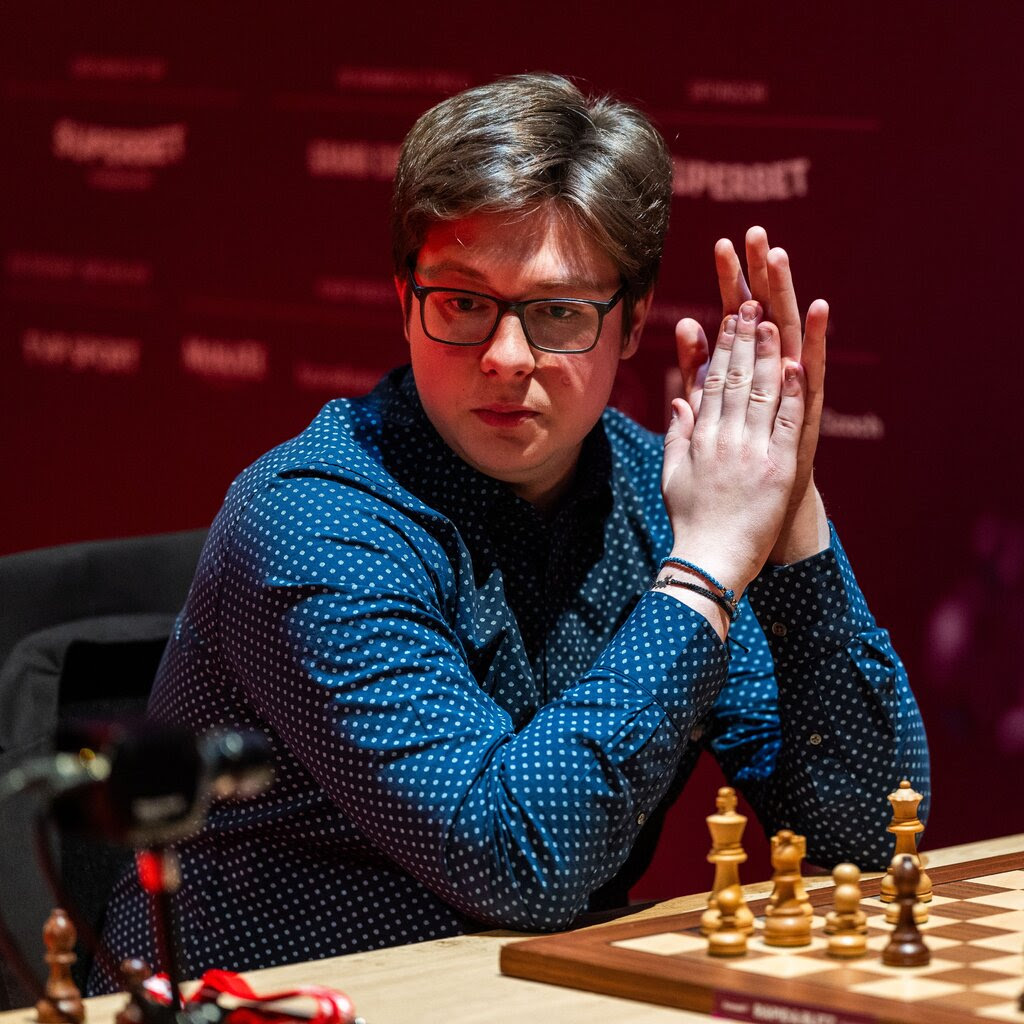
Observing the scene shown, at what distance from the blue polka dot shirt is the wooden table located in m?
0.12

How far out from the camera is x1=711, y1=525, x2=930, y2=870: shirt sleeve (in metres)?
1.90

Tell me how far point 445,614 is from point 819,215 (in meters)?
1.35

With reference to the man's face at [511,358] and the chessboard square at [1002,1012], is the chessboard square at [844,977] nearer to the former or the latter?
the chessboard square at [1002,1012]

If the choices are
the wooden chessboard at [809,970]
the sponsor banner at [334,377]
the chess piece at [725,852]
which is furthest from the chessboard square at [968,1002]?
the sponsor banner at [334,377]

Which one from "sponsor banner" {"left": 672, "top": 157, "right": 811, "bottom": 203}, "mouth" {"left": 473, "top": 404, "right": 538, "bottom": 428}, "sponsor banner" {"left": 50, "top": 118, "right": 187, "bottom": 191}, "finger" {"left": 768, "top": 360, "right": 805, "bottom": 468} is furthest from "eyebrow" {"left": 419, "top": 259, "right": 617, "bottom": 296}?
"sponsor banner" {"left": 50, "top": 118, "right": 187, "bottom": 191}

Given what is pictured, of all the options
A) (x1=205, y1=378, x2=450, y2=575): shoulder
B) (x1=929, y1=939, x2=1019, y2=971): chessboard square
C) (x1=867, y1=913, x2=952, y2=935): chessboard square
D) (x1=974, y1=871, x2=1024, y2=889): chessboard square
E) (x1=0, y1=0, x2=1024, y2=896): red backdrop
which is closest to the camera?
(x1=929, y1=939, x2=1019, y2=971): chessboard square

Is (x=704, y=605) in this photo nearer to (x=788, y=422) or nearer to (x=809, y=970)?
(x=788, y=422)

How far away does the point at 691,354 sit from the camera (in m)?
2.00

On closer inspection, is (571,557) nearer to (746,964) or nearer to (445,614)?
(445,614)

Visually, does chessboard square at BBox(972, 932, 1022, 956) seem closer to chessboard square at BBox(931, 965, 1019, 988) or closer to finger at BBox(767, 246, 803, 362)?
chessboard square at BBox(931, 965, 1019, 988)

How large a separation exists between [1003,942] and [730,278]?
33.5 inches

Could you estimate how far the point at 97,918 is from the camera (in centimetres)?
192

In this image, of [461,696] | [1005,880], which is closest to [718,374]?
[461,696]

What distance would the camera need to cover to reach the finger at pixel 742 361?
6.17ft
